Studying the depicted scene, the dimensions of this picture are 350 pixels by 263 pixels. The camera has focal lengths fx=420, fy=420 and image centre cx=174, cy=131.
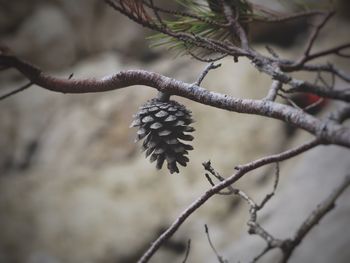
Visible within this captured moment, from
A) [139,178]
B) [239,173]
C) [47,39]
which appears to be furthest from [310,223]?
[47,39]

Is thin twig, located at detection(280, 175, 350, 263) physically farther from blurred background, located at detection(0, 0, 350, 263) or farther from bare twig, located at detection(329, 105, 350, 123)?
blurred background, located at detection(0, 0, 350, 263)

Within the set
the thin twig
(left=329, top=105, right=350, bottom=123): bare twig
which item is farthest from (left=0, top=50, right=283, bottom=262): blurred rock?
(left=329, top=105, right=350, bottom=123): bare twig

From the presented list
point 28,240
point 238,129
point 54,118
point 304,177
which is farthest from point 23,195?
point 304,177

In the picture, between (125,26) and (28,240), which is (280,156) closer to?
(28,240)

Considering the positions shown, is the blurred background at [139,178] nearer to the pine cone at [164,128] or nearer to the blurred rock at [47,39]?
the blurred rock at [47,39]

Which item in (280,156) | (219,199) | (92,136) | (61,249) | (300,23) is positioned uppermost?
(300,23)

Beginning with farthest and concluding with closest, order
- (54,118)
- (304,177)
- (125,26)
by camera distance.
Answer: (125,26) → (54,118) → (304,177)
